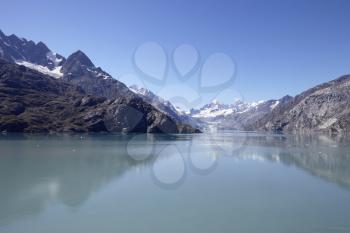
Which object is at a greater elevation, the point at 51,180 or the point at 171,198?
the point at 51,180

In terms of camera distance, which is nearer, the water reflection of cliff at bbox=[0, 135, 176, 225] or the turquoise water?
the turquoise water

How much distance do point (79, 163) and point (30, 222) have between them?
38.8 meters

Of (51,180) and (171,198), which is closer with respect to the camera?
(171,198)

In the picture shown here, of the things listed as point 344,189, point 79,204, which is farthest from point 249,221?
point 344,189

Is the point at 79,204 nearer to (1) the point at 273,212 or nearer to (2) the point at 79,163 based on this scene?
(1) the point at 273,212

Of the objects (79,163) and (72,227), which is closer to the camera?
(72,227)

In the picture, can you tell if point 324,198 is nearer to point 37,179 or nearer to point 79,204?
point 79,204

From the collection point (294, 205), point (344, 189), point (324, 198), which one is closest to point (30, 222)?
point (294, 205)

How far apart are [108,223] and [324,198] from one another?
24.0m

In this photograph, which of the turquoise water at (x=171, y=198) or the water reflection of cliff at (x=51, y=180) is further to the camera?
the water reflection of cliff at (x=51, y=180)

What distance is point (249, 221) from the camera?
28688 millimetres

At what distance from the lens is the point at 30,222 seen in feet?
90.6

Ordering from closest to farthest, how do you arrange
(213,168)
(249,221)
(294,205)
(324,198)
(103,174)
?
(249,221), (294,205), (324,198), (103,174), (213,168)

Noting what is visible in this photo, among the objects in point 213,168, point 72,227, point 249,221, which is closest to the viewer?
point 72,227
